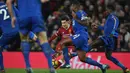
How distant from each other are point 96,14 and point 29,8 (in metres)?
10.2

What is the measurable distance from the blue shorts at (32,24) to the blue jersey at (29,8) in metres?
0.08

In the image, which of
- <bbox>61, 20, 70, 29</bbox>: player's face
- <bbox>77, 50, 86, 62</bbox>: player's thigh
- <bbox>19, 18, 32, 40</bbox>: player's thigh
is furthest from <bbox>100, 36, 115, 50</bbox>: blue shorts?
<bbox>19, 18, 32, 40</bbox>: player's thigh

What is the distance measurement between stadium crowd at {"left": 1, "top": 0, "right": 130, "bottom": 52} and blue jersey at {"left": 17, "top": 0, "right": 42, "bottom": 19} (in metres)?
7.72

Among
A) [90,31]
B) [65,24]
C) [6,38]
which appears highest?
[65,24]

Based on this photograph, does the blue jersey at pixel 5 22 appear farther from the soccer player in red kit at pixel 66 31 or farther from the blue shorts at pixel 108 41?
the soccer player in red kit at pixel 66 31

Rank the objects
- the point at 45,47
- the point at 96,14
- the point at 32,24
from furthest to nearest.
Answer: the point at 96,14 < the point at 32,24 < the point at 45,47

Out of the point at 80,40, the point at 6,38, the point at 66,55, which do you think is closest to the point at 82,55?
the point at 80,40

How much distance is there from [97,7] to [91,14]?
0.42 metres

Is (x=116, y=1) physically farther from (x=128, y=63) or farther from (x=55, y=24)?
(x=128, y=63)

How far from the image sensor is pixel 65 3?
65.2 ft

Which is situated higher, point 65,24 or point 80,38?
point 65,24

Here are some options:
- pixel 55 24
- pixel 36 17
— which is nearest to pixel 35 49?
pixel 55 24

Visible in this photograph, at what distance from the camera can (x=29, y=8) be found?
903 centimetres

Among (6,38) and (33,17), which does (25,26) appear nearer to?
(33,17)
